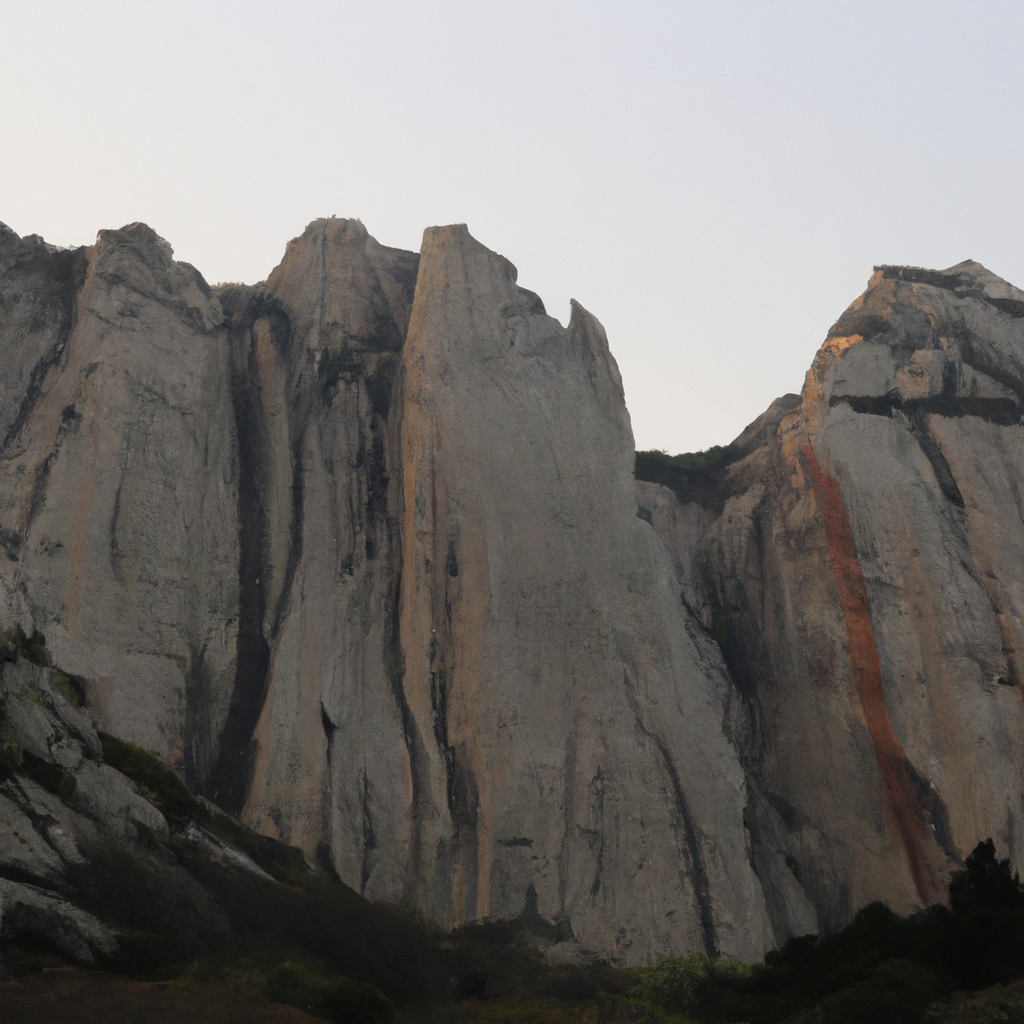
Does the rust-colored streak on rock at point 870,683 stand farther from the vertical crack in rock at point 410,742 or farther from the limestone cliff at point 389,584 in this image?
the vertical crack in rock at point 410,742

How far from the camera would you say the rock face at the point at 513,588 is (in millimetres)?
25953

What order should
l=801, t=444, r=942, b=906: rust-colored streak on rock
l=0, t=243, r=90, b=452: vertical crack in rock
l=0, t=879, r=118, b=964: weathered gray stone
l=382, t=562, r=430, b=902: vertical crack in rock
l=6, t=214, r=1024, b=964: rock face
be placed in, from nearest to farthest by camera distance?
l=0, t=879, r=118, b=964: weathered gray stone, l=382, t=562, r=430, b=902: vertical crack in rock, l=6, t=214, r=1024, b=964: rock face, l=801, t=444, r=942, b=906: rust-colored streak on rock, l=0, t=243, r=90, b=452: vertical crack in rock

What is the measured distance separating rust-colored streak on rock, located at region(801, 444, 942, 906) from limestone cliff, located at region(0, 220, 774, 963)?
3520 millimetres

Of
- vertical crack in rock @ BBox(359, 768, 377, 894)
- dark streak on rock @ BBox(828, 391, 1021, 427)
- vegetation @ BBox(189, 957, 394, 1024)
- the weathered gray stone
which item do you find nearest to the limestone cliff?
vertical crack in rock @ BBox(359, 768, 377, 894)

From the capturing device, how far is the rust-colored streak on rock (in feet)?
88.8

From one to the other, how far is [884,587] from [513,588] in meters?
10.2

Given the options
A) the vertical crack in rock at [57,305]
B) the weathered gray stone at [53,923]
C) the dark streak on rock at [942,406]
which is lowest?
the weathered gray stone at [53,923]

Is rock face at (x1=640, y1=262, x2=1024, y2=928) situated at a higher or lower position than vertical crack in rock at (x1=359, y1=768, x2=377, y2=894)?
higher

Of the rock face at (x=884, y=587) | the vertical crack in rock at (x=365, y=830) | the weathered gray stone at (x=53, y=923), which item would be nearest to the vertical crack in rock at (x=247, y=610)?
the vertical crack in rock at (x=365, y=830)

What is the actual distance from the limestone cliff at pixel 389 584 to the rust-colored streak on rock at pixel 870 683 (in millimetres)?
3520

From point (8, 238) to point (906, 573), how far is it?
92.5 feet

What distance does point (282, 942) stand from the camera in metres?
17.9

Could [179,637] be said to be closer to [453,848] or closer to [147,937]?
[453,848]

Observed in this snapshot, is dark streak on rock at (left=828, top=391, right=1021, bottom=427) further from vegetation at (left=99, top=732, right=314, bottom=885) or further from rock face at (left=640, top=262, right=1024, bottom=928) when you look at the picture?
vegetation at (left=99, top=732, right=314, bottom=885)
